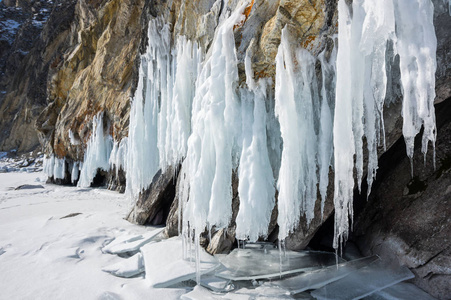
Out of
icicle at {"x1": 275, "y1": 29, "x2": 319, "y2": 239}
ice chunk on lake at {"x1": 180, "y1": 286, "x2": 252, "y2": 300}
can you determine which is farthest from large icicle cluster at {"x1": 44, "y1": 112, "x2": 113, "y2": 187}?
icicle at {"x1": 275, "y1": 29, "x2": 319, "y2": 239}

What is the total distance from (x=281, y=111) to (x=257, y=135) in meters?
0.57

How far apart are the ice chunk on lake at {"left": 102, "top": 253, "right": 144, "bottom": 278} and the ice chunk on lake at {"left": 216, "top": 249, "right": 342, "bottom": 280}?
1249 millimetres

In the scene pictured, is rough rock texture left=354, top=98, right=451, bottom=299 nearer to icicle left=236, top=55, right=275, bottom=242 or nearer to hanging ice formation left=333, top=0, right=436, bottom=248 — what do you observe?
hanging ice formation left=333, top=0, right=436, bottom=248

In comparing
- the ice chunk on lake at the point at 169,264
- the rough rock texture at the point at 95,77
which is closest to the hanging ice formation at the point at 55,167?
the rough rock texture at the point at 95,77

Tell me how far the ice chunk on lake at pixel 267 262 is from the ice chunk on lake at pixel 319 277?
11 cm

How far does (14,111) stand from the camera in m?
40.8

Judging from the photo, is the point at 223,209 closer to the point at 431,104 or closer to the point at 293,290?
the point at 293,290

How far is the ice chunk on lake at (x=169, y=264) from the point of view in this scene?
3295 mm

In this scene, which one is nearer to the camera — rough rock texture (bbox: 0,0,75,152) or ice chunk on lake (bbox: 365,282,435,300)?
ice chunk on lake (bbox: 365,282,435,300)

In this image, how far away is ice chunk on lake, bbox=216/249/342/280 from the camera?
334 cm

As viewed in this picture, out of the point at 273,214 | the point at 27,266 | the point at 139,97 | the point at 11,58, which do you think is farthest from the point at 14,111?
the point at 273,214

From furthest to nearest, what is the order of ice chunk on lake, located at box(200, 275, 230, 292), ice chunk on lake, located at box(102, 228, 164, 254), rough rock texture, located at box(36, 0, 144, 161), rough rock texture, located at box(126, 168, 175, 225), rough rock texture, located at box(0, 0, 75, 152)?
1. rough rock texture, located at box(0, 0, 75, 152)
2. rough rock texture, located at box(36, 0, 144, 161)
3. rough rock texture, located at box(126, 168, 175, 225)
4. ice chunk on lake, located at box(102, 228, 164, 254)
5. ice chunk on lake, located at box(200, 275, 230, 292)

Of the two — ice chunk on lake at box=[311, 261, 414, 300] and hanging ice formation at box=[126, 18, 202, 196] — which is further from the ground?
hanging ice formation at box=[126, 18, 202, 196]

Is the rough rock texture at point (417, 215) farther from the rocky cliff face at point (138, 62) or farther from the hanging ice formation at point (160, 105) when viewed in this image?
the hanging ice formation at point (160, 105)
